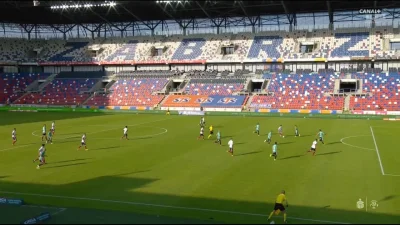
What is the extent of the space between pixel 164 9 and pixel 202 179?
56387 millimetres

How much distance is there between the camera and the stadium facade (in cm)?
6750

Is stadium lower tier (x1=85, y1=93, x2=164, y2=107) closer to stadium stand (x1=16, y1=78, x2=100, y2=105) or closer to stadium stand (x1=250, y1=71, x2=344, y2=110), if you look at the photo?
stadium stand (x1=16, y1=78, x2=100, y2=105)

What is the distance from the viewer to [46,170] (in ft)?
77.0

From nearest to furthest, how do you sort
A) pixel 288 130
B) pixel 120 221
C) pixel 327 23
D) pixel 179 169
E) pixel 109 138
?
pixel 120 221 → pixel 179 169 → pixel 109 138 → pixel 288 130 → pixel 327 23

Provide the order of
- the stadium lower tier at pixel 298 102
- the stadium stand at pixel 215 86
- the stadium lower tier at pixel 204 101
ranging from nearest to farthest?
the stadium lower tier at pixel 298 102 → the stadium lower tier at pixel 204 101 → the stadium stand at pixel 215 86

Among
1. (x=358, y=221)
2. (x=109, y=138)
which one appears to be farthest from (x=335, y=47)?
(x=358, y=221)

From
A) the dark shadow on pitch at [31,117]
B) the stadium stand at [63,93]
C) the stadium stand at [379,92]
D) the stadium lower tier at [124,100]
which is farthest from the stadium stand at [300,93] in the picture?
the stadium stand at [63,93]

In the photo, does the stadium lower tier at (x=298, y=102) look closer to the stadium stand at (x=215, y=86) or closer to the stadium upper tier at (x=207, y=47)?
the stadium stand at (x=215, y=86)

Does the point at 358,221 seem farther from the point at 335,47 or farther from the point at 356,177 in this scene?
the point at 335,47

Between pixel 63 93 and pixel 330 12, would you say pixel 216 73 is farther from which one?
pixel 63 93

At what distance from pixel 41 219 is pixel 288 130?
31808 mm

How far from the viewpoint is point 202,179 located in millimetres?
20906

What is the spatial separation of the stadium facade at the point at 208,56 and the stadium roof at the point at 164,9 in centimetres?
35

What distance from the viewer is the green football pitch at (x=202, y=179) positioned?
15602 millimetres
